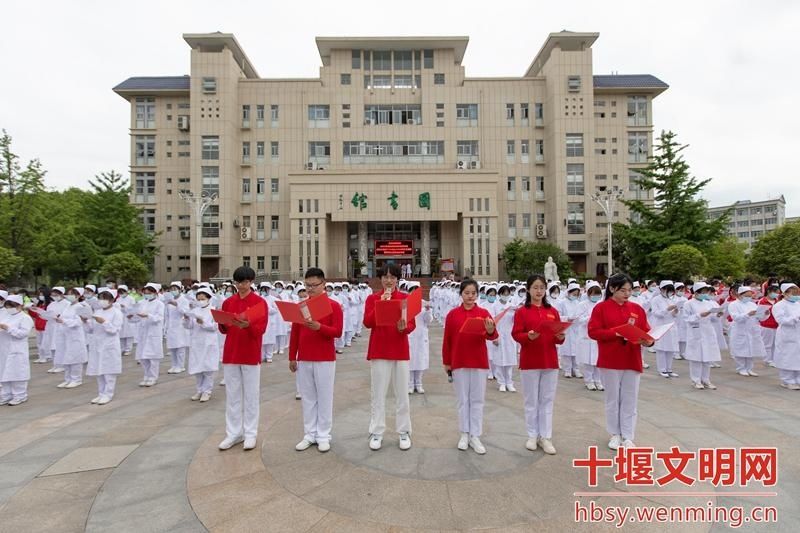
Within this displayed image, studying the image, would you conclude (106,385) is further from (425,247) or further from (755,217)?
(755,217)

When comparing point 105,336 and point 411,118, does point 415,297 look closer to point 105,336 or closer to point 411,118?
point 105,336

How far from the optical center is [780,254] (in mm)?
25156

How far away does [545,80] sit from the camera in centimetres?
3850

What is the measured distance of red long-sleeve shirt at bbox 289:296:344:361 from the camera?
4.83m

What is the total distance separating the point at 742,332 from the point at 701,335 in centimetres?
205

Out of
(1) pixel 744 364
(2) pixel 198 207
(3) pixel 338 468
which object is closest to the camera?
(3) pixel 338 468

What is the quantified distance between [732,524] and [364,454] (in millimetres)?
3311

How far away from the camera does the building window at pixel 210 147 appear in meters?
36.5

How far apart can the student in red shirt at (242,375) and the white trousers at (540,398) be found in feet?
10.0

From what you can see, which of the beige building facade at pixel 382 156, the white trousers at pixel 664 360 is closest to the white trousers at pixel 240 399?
the white trousers at pixel 664 360

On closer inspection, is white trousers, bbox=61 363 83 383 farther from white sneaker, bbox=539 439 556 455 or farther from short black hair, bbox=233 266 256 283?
white sneaker, bbox=539 439 556 455

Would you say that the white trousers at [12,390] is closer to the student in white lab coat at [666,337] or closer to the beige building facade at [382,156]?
the student in white lab coat at [666,337]

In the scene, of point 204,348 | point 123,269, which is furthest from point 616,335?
point 123,269

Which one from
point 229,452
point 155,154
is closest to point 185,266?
point 155,154
